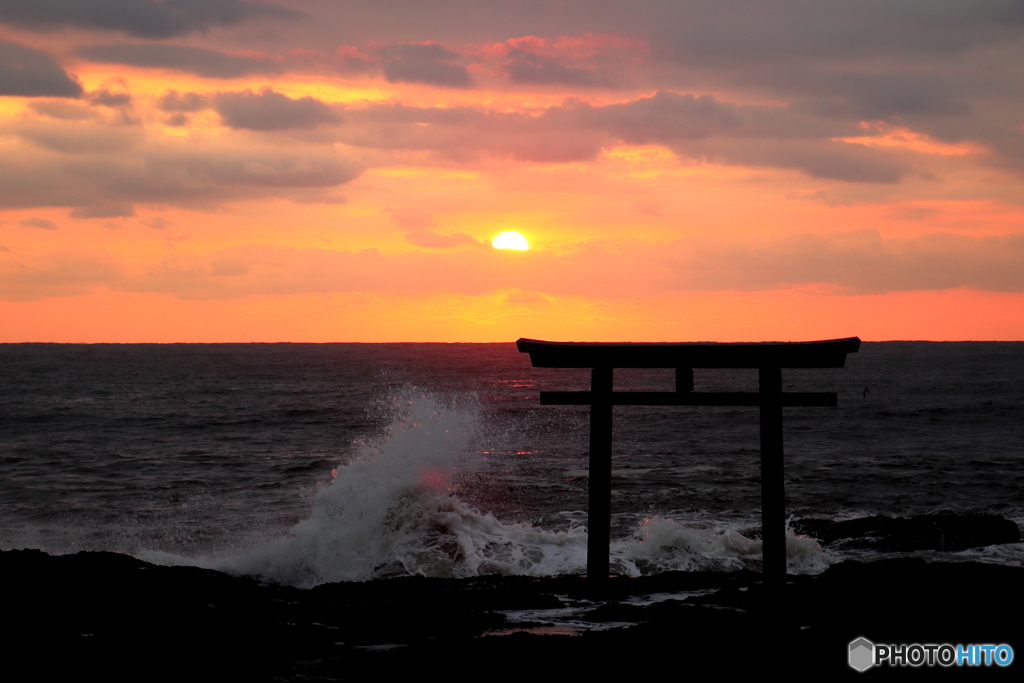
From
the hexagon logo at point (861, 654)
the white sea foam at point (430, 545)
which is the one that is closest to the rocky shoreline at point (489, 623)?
the hexagon logo at point (861, 654)

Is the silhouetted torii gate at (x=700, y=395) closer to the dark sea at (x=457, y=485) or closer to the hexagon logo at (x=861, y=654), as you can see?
the hexagon logo at (x=861, y=654)

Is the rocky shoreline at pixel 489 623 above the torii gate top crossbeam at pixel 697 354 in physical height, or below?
below

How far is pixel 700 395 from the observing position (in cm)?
955

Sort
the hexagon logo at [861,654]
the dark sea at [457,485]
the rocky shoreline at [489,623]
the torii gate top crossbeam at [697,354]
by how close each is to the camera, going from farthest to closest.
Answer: the dark sea at [457,485]
the torii gate top crossbeam at [697,354]
the rocky shoreline at [489,623]
the hexagon logo at [861,654]

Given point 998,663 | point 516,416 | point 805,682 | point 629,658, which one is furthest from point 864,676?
point 516,416

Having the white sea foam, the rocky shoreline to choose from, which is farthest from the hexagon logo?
the white sea foam

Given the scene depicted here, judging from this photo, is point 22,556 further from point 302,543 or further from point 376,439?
point 376,439

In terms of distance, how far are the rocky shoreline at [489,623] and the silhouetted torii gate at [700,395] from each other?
75cm

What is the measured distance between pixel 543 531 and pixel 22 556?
9281 mm

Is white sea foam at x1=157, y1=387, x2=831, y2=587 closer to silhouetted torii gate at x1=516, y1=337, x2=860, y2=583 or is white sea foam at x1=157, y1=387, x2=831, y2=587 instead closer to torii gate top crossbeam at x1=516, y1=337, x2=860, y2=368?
silhouetted torii gate at x1=516, y1=337, x2=860, y2=583

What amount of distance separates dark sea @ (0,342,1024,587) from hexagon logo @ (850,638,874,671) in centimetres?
661

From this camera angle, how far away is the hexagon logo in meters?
6.55

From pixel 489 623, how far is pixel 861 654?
3595mm

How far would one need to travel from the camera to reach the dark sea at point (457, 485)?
1436cm
